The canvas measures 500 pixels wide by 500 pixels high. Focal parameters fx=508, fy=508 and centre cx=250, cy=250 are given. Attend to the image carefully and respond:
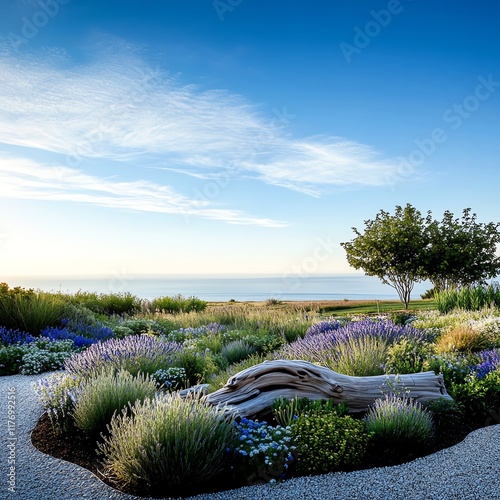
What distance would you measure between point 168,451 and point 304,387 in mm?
2080

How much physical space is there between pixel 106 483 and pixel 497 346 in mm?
7920

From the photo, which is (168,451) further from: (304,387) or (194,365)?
(194,365)

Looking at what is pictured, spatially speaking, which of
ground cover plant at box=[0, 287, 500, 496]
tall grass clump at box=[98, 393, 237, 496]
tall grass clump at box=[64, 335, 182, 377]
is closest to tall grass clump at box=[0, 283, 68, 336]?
ground cover plant at box=[0, 287, 500, 496]

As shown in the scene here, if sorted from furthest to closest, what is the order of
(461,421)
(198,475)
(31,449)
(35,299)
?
1. (35,299)
2. (461,421)
3. (31,449)
4. (198,475)

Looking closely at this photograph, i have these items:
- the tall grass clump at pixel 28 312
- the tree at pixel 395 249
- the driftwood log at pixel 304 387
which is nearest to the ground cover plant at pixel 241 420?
the driftwood log at pixel 304 387

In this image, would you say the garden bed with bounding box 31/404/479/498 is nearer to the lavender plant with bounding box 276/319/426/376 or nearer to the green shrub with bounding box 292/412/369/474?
the green shrub with bounding box 292/412/369/474

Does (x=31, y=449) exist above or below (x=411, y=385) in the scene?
below

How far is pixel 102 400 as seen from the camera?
17.7ft

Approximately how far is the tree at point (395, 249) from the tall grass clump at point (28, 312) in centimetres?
1666

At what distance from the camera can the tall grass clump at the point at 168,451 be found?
13.9 ft

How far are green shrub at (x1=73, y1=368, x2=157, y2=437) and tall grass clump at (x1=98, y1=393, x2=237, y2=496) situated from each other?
897mm

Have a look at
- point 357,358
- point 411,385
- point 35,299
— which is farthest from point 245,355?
point 35,299

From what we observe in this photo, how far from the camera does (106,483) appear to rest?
4492 mm

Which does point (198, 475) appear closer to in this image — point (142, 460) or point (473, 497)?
point (142, 460)
